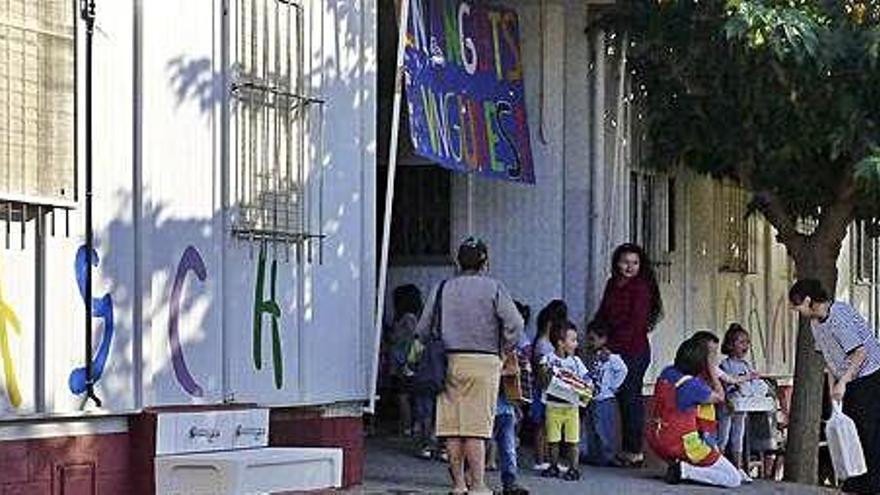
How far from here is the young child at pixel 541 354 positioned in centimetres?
1353

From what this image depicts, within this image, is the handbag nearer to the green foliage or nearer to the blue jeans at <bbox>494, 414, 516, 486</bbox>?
the blue jeans at <bbox>494, 414, 516, 486</bbox>

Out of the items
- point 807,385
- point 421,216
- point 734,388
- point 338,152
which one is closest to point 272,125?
point 338,152

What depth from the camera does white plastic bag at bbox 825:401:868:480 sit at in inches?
457

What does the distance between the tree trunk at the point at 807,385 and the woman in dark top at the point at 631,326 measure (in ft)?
5.68

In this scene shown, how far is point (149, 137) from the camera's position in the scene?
382 inches

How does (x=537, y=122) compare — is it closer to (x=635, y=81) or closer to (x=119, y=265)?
(x=635, y=81)

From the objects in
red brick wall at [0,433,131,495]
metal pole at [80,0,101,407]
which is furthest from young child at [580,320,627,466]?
metal pole at [80,0,101,407]

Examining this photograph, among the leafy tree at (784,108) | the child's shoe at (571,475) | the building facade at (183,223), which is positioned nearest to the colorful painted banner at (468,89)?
the leafy tree at (784,108)

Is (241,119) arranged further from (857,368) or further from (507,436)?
(857,368)

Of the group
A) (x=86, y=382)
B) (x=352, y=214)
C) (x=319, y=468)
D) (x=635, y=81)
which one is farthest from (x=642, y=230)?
(x=86, y=382)

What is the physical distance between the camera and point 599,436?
14.4 metres

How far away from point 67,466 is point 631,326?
21.1ft

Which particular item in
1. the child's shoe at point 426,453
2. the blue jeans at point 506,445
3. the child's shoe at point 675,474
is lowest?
the child's shoe at point 675,474

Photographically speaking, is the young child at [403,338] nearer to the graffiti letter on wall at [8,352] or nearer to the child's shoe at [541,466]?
the child's shoe at [541,466]
